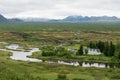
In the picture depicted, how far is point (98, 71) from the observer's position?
91188mm

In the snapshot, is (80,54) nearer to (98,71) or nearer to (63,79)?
(98,71)

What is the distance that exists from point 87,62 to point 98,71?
24.0 m

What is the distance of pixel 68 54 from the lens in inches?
5017

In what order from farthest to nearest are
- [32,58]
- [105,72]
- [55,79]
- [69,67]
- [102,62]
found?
1. [32,58]
2. [102,62]
3. [69,67]
4. [105,72]
5. [55,79]

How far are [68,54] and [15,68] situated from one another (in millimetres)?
40661

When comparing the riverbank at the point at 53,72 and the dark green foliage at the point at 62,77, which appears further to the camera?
the riverbank at the point at 53,72

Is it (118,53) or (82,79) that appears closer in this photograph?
(82,79)

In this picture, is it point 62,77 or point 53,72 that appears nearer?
point 62,77

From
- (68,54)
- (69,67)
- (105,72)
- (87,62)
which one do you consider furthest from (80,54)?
(105,72)

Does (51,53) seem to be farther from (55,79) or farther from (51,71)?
(55,79)

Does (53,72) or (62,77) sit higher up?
(62,77)

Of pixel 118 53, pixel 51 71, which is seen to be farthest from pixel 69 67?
pixel 118 53

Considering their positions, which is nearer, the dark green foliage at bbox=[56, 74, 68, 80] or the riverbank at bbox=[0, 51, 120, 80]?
the dark green foliage at bbox=[56, 74, 68, 80]

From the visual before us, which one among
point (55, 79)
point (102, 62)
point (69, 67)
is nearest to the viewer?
point (55, 79)
